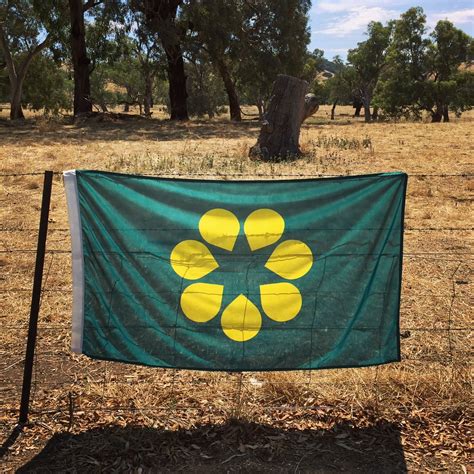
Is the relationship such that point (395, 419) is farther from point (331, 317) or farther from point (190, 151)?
point (190, 151)

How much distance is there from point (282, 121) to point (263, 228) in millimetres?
9853

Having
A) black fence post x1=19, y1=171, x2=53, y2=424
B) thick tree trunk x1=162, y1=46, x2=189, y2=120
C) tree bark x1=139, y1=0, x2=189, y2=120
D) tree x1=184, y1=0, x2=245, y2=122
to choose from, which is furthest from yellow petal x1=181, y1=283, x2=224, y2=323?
thick tree trunk x1=162, y1=46, x2=189, y2=120

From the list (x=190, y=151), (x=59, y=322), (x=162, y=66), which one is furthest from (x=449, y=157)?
(x=162, y=66)

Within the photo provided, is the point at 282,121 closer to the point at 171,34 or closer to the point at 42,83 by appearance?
the point at 171,34

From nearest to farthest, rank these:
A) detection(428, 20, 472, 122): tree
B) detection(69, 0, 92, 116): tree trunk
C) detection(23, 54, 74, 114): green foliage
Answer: detection(69, 0, 92, 116): tree trunk, detection(23, 54, 74, 114): green foliage, detection(428, 20, 472, 122): tree

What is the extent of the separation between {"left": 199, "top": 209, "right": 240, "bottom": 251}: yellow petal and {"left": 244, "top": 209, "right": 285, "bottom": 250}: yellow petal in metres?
0.08

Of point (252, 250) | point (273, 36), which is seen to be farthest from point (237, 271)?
point (273, 36)

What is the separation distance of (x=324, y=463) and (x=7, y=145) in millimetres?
15086

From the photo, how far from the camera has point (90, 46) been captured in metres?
28.0

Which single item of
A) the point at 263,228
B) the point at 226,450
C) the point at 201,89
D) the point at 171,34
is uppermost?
the point at 171,34

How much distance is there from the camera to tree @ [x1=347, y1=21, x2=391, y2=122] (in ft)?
157

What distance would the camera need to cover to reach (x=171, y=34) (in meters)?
22.7

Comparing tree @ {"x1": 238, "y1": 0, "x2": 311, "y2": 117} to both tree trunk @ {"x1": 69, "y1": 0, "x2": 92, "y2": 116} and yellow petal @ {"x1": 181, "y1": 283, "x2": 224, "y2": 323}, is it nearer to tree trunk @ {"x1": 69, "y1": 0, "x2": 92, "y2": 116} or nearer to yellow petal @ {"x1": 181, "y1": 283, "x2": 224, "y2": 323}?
tree trunk @ {"x1": 69, "y1": 0, "x2": 92, "y2": 116}

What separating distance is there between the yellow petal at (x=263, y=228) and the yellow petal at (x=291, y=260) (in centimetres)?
8
